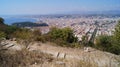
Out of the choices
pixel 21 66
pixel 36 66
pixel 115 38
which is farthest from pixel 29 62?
pixel 115 38

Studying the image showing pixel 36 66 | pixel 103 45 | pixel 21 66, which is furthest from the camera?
pixel 103 45

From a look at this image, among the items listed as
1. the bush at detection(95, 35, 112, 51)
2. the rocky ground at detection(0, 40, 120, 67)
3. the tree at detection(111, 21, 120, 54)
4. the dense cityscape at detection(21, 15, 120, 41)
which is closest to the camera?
the rocky ground at detection(0, 40, 120, 67)

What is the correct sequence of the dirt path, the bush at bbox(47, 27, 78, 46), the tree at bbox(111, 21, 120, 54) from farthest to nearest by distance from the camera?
the tree at bbox(111, 21, 120, 54)
the bush at bbox(47, 27, 78, 46)
the dirt path

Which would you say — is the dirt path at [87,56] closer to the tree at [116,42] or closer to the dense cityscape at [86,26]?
the tree at [116,42]

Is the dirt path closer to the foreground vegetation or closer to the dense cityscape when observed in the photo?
the foreground vegetation

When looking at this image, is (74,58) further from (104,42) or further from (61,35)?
(104,42)

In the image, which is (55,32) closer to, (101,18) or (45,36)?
(45,36)

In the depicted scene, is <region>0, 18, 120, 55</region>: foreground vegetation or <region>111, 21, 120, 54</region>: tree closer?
<region>0, 18, 120, 55</region>: foreground vegetation

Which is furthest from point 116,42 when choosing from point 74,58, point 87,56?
point 87,56

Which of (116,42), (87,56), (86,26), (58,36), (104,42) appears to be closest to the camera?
(87,56)

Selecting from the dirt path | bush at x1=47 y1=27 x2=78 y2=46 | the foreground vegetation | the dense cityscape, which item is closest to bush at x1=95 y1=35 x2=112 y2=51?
the foreground vegetation

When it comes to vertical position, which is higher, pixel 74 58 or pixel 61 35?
pixel 74 58
